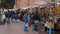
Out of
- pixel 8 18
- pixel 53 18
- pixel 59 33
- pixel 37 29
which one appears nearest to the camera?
pixel 53 18

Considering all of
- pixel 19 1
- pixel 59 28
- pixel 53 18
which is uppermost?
pixel 53 18

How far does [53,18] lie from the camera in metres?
12.8

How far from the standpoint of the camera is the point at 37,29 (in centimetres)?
1480

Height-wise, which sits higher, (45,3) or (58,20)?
(45,3)

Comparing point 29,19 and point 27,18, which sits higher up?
point 27,18

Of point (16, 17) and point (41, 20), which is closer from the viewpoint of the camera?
point (41, 20)

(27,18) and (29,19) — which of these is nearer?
(27,18)

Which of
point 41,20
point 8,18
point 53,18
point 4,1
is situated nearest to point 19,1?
point 4,1

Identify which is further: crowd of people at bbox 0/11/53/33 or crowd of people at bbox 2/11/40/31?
crowd of people at bbox 2/11/40/31

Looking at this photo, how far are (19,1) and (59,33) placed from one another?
40798 mm

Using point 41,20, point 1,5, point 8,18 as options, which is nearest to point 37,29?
point 41,20

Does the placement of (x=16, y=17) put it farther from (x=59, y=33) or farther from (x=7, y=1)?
(x=59, y=33)

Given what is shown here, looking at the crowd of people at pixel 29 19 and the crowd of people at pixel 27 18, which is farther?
the crowd of people at pixel 27 18

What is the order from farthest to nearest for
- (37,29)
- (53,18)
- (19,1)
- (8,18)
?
1. (19,1)
2. (8,18)
3. (37,29)
4. (53,18)
